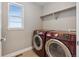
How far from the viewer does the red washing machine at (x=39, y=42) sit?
1.31 metres

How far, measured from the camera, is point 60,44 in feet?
3.66

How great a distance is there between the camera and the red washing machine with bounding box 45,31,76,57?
1002mm

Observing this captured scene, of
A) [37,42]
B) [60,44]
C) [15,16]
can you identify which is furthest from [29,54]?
[15,16]

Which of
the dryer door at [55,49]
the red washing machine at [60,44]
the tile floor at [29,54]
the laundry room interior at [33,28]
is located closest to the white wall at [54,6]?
the laundry room interior at [33,28]

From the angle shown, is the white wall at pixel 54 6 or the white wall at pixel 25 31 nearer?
the white wall at pixel 54 6

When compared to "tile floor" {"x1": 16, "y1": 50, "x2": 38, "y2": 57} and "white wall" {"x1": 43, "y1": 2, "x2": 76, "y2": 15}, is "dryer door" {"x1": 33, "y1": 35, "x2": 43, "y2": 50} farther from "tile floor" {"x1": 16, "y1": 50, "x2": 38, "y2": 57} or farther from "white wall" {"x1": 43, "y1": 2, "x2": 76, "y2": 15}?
"white wall" {"x1": 43, "y1": 2, "x2": 76, "y2": 15}

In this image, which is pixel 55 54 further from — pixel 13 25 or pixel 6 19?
pixel 6 19

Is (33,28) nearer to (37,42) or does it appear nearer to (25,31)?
(25,31)

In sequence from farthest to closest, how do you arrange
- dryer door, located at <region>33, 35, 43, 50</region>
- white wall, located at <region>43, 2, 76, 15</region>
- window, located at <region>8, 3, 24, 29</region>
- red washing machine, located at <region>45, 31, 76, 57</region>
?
dryer door, located at <region>33, 35, 43, 50</region>
window, located at <region>8, 3, 24, 29</region>
white wall, located at <region>43, 2, 76, 15</region>
red washing machine, located at <region>45, 31, 76, 57</region>

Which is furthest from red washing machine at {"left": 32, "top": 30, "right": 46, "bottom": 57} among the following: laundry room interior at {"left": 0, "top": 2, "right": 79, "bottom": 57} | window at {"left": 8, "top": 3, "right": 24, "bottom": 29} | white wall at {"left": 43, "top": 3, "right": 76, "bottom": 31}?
window at {"left": 8, "top": 3, "right": 24, "bottom": 29}

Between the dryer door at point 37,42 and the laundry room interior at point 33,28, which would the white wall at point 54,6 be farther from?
the dryer door at point 37,42

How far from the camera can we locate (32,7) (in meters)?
1.29

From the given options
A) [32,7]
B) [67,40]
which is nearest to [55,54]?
[67,40]

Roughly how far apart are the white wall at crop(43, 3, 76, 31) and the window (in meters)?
0.35
